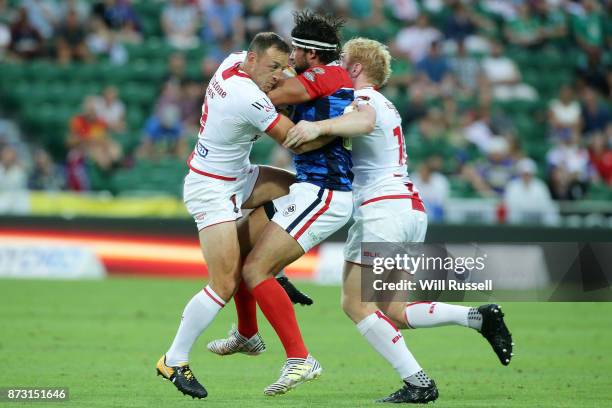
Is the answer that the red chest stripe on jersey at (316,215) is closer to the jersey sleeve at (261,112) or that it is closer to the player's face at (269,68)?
the jersey sleeve at (261,112)

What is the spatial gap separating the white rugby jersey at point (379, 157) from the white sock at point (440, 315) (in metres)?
0.88

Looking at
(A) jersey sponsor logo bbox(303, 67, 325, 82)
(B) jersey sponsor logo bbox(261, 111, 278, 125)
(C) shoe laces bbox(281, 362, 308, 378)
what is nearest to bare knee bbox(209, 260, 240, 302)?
(C) shoe laces bbox(281, 362, 308, 378)

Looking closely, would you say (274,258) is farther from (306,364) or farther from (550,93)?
(550,93)

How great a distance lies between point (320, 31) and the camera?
834cm

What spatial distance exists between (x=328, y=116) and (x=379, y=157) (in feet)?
1.75

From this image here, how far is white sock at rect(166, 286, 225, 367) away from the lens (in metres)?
8.25

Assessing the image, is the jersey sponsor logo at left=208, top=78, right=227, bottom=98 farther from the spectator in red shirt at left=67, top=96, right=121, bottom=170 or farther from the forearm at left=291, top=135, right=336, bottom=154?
the spectator in red shirt at left=67, top=96, right=121, bottom=170

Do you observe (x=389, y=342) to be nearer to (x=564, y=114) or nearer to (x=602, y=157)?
(x=602, y=157)

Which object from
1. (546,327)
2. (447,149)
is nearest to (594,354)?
(546,327)

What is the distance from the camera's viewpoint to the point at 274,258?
8219 mm

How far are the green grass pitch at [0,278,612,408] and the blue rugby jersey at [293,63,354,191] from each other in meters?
1.63

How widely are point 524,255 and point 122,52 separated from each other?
28.7 ft

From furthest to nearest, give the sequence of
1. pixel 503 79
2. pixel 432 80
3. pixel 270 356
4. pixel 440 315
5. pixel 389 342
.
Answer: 1. pixel 503 79
2. pixel 432 80
3. pixel 270 356
4. pixel 440 315
5. pixel 389 342

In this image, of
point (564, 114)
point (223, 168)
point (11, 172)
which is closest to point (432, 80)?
point (564, 114)
